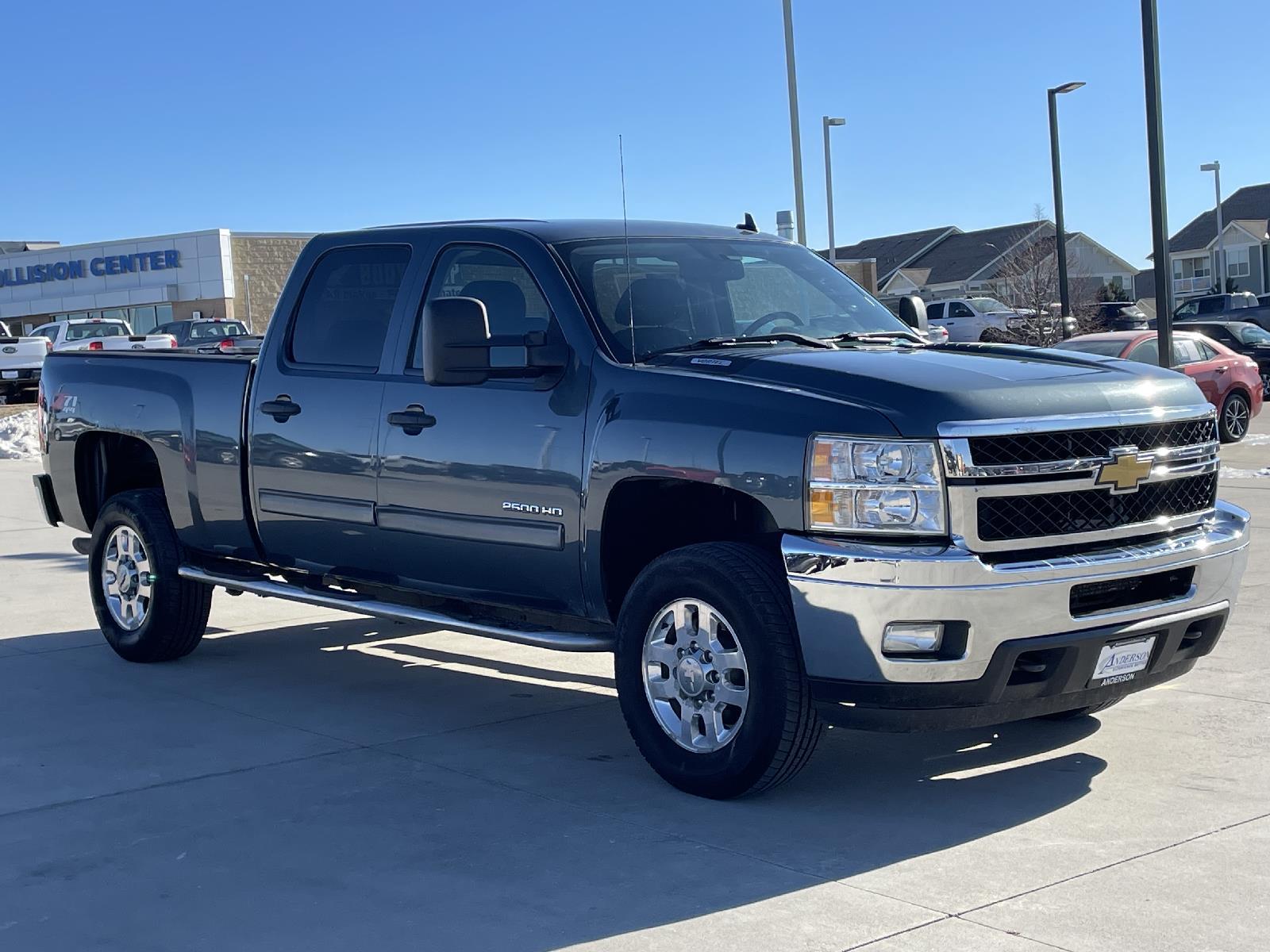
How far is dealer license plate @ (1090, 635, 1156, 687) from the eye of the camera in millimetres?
5027

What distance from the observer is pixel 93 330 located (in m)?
34.3

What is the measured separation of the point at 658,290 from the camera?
6.06 metres

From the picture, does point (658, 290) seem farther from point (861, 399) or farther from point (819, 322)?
point (861, 399)

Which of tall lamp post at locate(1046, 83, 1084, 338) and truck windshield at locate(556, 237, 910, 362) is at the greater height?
tall lamp post at locate(1046, 83, 1084, 338)

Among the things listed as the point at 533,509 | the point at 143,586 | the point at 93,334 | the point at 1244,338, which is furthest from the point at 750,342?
the point at 93,334

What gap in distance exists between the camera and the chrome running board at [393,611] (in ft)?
18.7

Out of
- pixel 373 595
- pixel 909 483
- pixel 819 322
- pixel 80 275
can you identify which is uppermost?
pixel 80 275

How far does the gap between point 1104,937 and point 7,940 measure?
284cm

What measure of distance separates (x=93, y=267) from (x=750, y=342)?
6019 cm

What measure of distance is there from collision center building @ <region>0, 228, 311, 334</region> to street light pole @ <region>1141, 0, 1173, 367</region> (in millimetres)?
46985

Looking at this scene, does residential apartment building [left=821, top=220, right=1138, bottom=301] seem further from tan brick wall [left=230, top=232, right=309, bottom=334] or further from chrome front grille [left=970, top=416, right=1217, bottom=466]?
chrome front grille [left=970, top=416, right=1217, bottom=466]

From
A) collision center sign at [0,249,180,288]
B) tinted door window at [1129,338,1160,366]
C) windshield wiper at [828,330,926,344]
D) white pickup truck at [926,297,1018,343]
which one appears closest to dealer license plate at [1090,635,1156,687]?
windshield wiper at [828,330,926,344]

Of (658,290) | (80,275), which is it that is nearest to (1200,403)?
(658,290)

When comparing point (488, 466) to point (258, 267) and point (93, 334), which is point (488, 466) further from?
point (258, 267)
